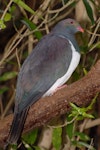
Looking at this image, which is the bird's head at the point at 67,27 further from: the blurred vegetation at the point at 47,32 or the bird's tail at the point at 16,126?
the bird's tail at the point at 16,126

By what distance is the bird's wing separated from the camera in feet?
6.60

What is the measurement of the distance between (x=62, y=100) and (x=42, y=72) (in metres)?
0.23

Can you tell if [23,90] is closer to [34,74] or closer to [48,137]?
[34,74]

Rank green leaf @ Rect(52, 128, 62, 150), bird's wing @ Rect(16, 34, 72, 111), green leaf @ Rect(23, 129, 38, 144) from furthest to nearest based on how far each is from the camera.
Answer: green leaf @ Rect(23, 129, 38, 144), green leaf @ Rect(52, 128, 62, 150), bird's wing @ Rect(16, 34, 72, 111)

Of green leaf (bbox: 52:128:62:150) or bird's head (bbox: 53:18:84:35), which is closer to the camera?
green leaf (bbox: 52:128:62:150)

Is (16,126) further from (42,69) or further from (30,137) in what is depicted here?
(30,137)

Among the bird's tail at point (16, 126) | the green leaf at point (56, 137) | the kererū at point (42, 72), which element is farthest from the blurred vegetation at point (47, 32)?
the bird's tail at point (16, 126)

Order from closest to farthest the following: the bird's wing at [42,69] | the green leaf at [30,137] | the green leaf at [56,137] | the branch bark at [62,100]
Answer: the branch bark at [62,100]
the bird's wing at [42,69]
the green leaf at [56,137]
the green leaf at [30,137]

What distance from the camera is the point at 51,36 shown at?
225 centimetres

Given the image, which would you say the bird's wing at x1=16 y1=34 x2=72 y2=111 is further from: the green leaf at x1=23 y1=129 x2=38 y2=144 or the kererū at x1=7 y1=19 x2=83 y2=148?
the green leaf at x1=23 y1=129 x2=38 y2=144

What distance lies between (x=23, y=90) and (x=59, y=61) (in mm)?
254

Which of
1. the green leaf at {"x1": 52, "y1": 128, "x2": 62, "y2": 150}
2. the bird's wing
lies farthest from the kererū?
the green leaf at {"x1": 52, "y1": 128, "x2": 62, "y2": 150}

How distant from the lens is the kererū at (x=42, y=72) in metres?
1.96

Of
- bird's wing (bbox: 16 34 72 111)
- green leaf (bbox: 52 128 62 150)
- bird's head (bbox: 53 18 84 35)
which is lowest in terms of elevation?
green leaf (bbox: 52 128 62 150)
